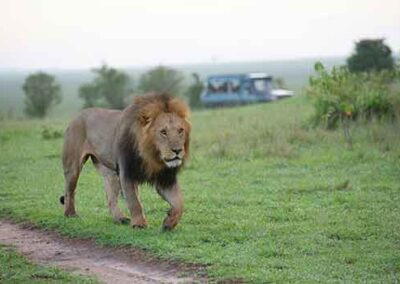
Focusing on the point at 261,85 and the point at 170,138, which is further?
the point at 261,85

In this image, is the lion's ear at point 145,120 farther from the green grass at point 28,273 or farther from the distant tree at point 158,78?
the distant tree at point 158,78

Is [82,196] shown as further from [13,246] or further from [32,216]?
[13,246]

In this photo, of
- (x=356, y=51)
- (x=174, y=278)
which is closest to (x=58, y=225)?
(x=174, y=278)

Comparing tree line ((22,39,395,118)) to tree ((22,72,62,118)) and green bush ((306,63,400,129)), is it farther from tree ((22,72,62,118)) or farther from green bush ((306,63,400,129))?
green bush ((306,63,400,129))

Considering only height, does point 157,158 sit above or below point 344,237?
above

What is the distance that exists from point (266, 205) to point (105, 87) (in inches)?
1784

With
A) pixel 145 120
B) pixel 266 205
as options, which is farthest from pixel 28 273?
pixel 266 205

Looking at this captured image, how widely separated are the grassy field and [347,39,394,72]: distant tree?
17.9 metres

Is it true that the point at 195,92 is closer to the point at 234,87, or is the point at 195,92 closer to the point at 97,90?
the point at 97,90

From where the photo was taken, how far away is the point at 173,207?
914 cm

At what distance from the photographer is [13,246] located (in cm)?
922

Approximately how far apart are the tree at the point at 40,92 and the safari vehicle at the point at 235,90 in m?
14.2

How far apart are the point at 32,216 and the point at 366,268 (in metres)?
4.92

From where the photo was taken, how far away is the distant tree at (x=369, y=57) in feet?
120
